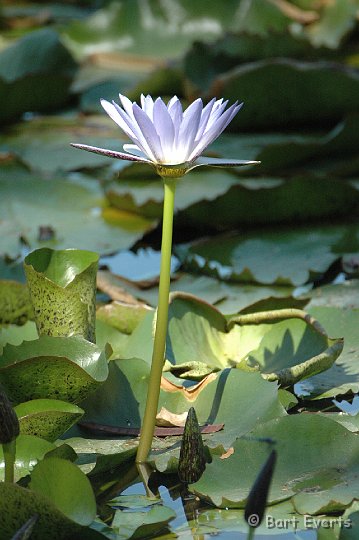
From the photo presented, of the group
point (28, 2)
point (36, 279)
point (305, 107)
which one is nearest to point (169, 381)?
point (36, 279)

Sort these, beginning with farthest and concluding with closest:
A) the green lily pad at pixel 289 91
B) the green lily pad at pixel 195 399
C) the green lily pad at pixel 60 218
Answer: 1. the green lily pad at pixel 289 91
2. the green lily pad at pixel 60 218
3. the green lily pad at pixel 195 399

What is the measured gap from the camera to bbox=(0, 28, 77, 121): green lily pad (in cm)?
299

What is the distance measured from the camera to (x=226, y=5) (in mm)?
3516

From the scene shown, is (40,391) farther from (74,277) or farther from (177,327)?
(177,327)

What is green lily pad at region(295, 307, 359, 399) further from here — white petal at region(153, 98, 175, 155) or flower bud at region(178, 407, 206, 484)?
white petal at region(153, 98, 175, 155)

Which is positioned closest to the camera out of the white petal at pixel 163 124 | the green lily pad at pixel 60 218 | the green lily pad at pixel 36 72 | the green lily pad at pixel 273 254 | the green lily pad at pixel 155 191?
the white petal at pixel 163 124

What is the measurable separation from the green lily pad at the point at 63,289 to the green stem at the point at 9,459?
0.98 ft

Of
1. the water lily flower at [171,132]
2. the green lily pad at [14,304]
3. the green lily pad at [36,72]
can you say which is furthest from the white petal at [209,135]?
the green lily pad at [36,72]

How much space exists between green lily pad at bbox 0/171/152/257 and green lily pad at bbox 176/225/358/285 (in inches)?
7.3

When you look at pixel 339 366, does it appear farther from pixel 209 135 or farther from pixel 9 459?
pixel 9 459

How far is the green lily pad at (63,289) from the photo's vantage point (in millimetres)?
1299

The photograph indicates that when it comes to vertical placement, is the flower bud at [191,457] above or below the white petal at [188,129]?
below

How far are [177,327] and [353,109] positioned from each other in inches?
54.4

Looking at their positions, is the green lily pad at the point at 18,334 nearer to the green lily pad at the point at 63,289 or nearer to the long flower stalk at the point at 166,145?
the green lily pad at the point at 63,289
